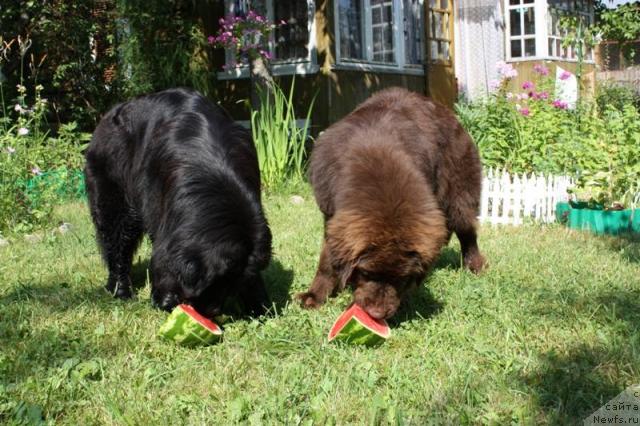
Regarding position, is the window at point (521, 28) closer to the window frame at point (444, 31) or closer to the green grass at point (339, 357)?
the window frame at point (444, 31)

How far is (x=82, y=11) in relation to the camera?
11.4 meters

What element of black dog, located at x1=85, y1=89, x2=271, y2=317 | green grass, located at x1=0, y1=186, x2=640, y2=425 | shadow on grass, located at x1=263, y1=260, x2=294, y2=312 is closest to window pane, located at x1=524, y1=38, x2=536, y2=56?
green grass, located at x1=0, y1=186, x2=640, y2=425

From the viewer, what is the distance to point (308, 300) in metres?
4.09

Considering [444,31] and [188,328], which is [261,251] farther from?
[444,31]

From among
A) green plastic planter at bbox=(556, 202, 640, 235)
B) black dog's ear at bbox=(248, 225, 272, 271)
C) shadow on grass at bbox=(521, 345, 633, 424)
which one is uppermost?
black dog's ear at bbox=(248, 225, 272, 271)

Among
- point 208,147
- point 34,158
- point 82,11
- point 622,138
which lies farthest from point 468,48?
point 208,147

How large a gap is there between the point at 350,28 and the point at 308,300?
9.43 metres

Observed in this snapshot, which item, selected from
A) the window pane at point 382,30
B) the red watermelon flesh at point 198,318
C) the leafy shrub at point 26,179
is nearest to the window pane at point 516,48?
the window pane at point 382,30

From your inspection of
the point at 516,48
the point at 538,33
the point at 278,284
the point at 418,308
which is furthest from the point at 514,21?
the point at 418,308

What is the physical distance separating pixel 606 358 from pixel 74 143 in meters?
7.91

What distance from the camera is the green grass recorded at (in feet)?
8.76

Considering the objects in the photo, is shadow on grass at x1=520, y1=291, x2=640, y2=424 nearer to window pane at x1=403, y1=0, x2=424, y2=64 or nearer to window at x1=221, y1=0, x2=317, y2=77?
window at x1=221, y1=0, x2=317, y2=77

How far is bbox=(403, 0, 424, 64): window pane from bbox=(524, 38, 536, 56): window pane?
330cm

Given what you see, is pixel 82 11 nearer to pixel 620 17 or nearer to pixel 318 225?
pixel 318 225
